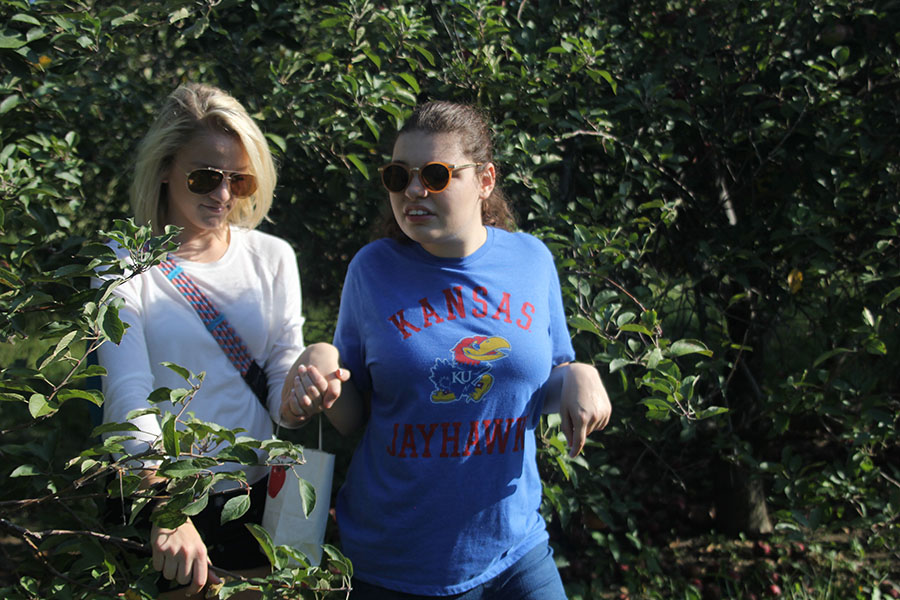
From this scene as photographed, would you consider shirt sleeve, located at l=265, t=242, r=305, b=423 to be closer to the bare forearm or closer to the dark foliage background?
the bare forearm

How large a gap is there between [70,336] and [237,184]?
0.60 metres

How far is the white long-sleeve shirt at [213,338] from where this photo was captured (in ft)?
5.43

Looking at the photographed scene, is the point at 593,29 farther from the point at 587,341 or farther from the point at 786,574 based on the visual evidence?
the point at 786,574

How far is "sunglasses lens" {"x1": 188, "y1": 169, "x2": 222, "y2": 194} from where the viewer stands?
71.9 inches

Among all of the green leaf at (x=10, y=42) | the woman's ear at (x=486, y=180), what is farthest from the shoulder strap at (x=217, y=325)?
the green leaf at (x=10, y=42)

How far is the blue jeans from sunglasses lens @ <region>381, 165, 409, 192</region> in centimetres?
83

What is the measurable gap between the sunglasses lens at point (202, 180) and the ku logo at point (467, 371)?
0.63 m

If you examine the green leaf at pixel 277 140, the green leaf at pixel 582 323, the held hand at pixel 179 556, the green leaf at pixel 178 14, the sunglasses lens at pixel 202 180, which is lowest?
the held hand at pixel 179 556

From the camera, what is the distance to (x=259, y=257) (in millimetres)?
1951

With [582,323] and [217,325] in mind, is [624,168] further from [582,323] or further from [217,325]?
[217,325]

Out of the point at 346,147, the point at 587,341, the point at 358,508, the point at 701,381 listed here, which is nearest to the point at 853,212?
the point at 701,381

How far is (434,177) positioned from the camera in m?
1.74

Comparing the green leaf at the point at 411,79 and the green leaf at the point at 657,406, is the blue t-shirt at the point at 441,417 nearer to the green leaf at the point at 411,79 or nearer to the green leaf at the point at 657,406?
the green leaf at the point at 657,406

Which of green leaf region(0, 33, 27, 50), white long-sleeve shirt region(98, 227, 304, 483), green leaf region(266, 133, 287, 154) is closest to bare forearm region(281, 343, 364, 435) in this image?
white long-sleeve shirt region(98, 227, 304, 483)
